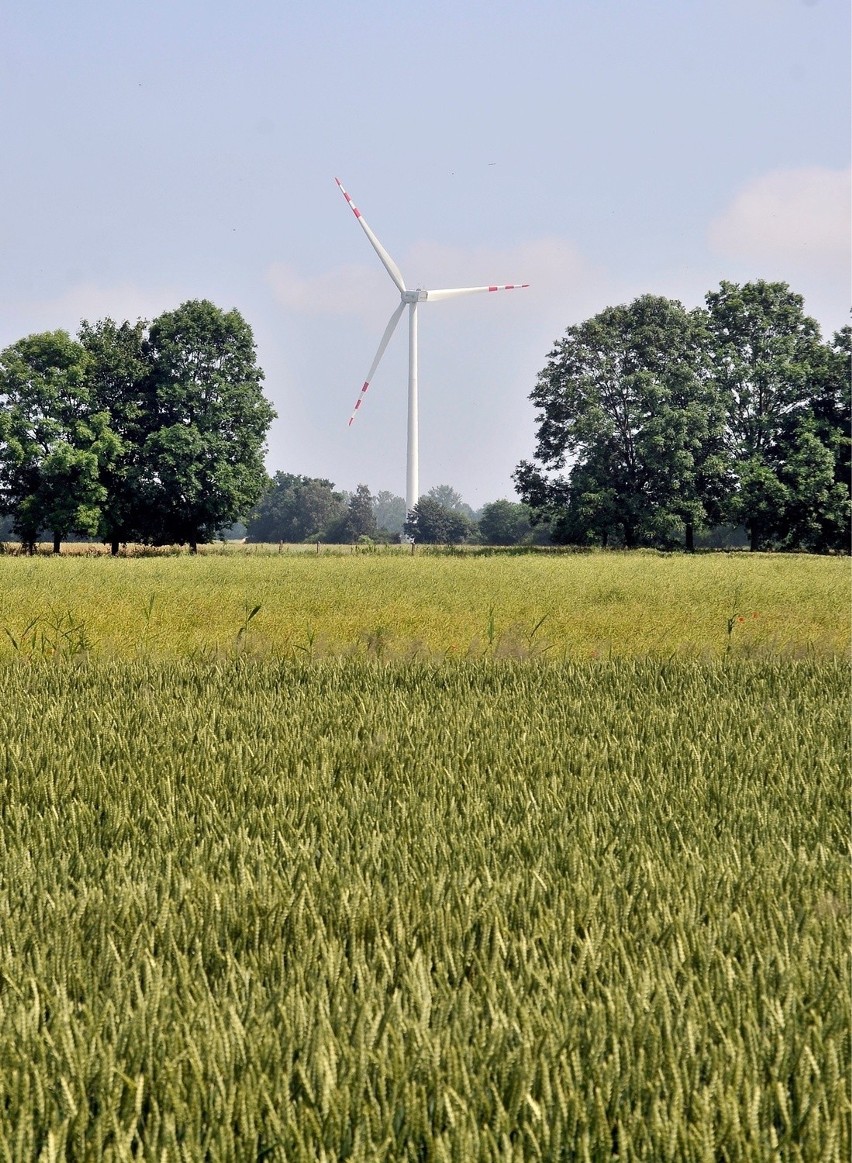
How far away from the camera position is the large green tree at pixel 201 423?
45969 millimetres

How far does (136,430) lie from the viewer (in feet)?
158

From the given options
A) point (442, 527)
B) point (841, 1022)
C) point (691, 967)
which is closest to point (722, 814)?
point (691, 967)

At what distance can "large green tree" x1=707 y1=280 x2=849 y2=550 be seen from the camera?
46.0m

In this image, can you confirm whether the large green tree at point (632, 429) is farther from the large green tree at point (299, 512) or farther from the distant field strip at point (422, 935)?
the large green tree at point (299, 512)

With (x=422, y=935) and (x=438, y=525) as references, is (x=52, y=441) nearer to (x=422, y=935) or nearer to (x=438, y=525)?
(x=422, y=935)

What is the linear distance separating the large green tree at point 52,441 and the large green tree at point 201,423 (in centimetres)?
249

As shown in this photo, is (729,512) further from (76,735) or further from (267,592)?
(76,735)

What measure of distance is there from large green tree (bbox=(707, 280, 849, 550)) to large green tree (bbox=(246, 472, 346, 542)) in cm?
7556

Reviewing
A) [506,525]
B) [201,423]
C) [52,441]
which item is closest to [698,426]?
[201,423]

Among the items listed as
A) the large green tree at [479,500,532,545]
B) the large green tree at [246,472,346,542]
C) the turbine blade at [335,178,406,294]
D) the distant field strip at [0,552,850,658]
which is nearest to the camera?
the distant field strip at [0,552,850,658]

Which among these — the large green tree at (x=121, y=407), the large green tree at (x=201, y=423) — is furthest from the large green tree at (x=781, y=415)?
the large green tree at (x=121, y=407)

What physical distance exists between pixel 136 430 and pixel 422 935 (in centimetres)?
4867

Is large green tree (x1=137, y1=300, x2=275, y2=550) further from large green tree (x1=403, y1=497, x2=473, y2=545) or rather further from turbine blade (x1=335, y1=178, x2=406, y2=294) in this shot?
large green tree (x1=403, y1=497, x2=473, y2=545)

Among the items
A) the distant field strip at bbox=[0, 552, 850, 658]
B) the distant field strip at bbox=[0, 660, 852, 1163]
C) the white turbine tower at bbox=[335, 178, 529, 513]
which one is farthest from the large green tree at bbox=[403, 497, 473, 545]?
the distant field strip at bbox=[0, 660, 852, 1163]
